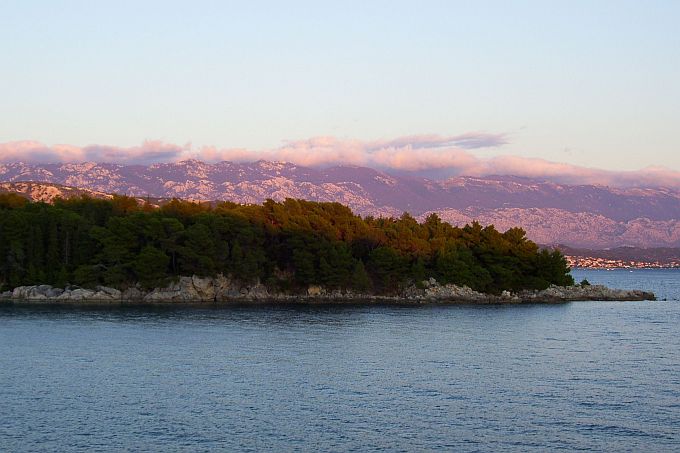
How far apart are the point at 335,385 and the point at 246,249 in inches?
2657

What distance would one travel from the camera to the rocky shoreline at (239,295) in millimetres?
108188

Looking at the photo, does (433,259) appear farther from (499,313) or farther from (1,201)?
(1,201)

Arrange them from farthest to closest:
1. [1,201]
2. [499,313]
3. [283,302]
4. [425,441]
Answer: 1. [1,201]
2. [283,302]
3. [499,313]
4. [425,441]

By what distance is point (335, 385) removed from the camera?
48.8m

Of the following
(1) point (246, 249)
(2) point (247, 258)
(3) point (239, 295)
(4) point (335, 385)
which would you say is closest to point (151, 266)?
(3) point (239, 295)

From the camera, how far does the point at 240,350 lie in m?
62.9

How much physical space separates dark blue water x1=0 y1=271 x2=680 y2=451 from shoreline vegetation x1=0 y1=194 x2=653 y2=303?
84.1 ft

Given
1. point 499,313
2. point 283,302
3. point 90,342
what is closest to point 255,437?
point 90,342

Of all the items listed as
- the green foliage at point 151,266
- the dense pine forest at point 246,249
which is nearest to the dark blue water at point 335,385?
the green foliage at point 151,266

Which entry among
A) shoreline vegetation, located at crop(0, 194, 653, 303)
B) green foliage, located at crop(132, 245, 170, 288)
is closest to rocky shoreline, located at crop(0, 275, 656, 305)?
shoreline vegetation, located at crop(0, 194, 653, 303)

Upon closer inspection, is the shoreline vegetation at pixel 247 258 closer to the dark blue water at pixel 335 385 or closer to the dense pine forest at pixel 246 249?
the dense pine forest at pixel 246 249

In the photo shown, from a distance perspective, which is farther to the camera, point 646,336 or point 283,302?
point 283,302

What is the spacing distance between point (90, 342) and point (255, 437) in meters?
34.5

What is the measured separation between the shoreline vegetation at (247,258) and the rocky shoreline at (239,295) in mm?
163
